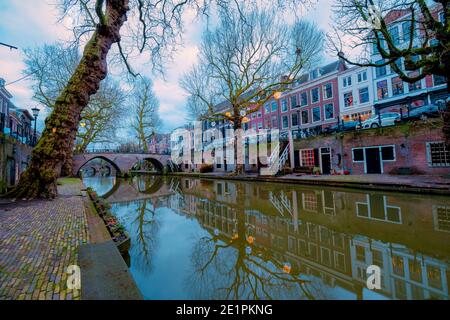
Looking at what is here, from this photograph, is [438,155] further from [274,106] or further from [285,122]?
[274,106]

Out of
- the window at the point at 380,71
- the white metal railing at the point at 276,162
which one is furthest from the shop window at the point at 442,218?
the window at the point at 380,71

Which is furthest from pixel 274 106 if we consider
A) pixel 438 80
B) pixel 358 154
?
pixel 358 154

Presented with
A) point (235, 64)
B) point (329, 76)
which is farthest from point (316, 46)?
point (329, 76)

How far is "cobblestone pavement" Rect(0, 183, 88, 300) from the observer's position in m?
2.00

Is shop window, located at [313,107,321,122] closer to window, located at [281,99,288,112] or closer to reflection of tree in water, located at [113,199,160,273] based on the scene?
window, located at [281,99,288,112]

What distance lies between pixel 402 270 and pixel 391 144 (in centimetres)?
1375

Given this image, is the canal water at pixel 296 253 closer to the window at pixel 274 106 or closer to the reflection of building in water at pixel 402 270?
the reflection of building in water at pixel 402 270

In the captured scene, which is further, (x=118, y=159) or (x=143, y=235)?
(x=118, y=159)

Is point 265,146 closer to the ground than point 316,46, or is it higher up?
closer to the ground

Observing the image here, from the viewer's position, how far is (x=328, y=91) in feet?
84.3

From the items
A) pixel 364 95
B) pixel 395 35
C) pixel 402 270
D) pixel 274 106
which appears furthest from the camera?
pixel 274 106
